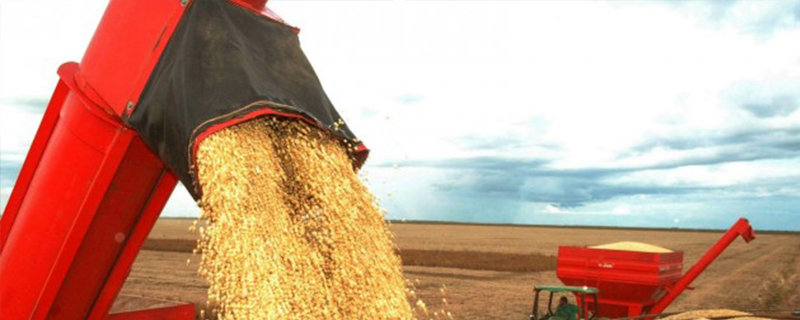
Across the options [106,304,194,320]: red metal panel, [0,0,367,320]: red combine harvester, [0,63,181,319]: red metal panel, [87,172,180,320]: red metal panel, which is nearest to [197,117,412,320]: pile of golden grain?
[0,0,367,320]: red combine harvester

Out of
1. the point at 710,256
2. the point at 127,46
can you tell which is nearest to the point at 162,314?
the point at 127,46

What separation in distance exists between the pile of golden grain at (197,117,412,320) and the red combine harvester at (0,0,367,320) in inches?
7.2

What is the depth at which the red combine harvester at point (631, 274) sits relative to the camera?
9.96 m

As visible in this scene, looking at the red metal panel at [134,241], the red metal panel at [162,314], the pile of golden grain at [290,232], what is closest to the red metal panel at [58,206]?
the red metal panel at [134,241]

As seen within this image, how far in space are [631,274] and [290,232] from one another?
7.87 metres

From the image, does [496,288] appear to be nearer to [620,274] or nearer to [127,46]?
[620,274]

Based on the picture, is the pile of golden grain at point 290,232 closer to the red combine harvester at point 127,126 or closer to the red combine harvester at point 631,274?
the red combine harvester at point 127,126

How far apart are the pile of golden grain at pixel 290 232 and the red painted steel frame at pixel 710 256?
25.5 feet

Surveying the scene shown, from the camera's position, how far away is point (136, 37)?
3.97 m

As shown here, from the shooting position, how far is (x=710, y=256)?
10273 millimetres

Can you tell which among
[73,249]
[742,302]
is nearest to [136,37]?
[73,249]

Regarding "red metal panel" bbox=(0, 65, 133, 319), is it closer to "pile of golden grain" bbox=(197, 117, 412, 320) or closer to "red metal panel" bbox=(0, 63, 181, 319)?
"red metal panel" bbox=(0, 63, 181, 319)

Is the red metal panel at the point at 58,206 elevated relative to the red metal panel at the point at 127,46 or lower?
lower

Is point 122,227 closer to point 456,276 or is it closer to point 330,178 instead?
point 330,178
